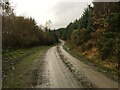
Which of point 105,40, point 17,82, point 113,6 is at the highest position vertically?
point 113,6

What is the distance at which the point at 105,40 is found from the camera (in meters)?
30.7

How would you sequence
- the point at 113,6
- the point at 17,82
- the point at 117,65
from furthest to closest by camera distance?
the point at 113,6 → the point at 117,65 → the point at 17,82

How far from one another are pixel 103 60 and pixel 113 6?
41.7 feet

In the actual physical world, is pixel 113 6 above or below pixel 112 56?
above

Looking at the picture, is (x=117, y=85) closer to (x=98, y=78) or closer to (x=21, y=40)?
(x=98, y=78)

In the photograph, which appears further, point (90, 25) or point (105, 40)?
point (90, 25)

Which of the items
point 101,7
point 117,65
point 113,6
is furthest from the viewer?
point 101,7

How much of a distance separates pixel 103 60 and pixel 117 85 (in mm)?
12918

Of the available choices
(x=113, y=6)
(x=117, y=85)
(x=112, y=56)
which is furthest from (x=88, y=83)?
(x=113, y=6)

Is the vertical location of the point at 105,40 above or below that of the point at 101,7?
below

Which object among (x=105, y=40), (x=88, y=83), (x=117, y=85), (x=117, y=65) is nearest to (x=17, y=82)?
(x=88, y=83)

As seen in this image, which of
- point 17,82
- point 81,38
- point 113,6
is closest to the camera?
point 17,82

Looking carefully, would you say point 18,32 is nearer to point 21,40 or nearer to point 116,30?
point 21,40

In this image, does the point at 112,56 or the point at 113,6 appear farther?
the point at 113,6
